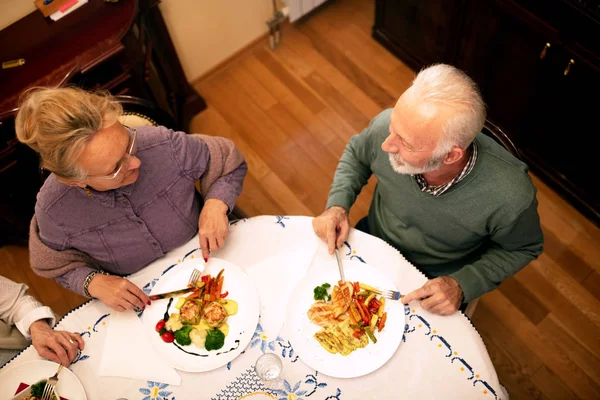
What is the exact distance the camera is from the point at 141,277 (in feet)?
5.08

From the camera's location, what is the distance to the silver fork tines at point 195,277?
58.8 inches

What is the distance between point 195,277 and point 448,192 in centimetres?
79

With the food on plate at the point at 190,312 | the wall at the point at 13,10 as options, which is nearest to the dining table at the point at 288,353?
the food on plate at the point at 190,312

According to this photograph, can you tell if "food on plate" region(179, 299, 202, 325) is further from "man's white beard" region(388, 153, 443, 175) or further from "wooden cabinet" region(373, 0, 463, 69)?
"wooden cabinet" region(373, 0, 463, 69)

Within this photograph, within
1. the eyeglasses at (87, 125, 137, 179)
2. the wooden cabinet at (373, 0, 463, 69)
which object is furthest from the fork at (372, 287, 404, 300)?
the wooden cabinet at (373, 0, 463, 69)

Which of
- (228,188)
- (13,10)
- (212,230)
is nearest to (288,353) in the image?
(212,230)

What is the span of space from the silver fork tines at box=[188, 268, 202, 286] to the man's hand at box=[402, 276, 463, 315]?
0.61m

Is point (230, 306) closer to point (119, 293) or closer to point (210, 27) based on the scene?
point (119, 293)

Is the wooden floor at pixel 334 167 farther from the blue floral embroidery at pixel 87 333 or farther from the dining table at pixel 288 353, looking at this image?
the blue floral embroidery at pixel 87 333

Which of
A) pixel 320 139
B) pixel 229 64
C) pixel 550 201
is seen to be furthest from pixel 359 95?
pixel 550 201

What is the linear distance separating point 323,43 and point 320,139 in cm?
73

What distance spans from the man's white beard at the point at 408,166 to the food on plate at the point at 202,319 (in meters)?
0.62

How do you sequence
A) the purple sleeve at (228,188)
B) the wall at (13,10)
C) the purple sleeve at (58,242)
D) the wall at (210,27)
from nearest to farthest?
the purple sleeve at (58,242), the purple sleeve at (228,188), the wall at (13,10), the wall at (210,27)

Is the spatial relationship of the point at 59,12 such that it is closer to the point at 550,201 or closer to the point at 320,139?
the point at 320,139
